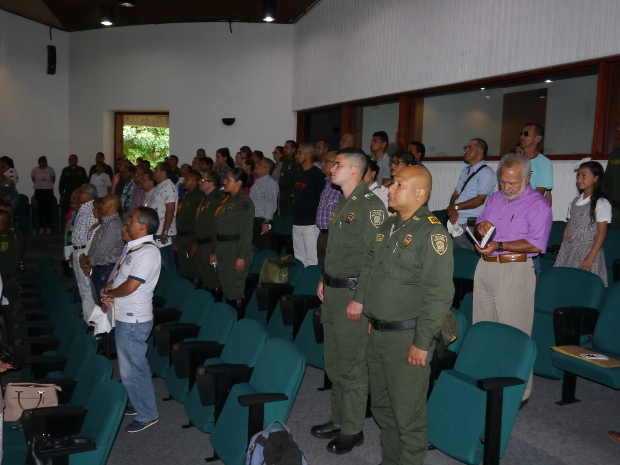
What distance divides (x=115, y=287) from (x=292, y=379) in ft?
4.50

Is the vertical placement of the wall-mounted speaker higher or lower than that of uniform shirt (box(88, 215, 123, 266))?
higher

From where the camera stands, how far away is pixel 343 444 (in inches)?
119

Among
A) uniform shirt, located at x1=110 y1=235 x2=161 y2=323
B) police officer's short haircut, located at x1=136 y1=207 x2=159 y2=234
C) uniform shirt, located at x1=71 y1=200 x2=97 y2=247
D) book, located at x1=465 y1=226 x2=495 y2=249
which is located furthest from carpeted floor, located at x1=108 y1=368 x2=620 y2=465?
uniform shirt, located at x1=71 y1=200 x2=97 y2=247

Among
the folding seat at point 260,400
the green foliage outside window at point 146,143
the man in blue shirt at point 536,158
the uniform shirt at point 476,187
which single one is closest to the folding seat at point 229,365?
the folding seat at point 260,400

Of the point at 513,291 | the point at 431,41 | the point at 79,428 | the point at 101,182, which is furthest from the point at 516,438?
the point at 101,182

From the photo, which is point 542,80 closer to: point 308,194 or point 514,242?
point 308,194

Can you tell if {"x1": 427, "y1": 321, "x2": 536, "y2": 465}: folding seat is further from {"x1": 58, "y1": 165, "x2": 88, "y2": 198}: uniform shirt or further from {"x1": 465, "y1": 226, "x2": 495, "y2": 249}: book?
{"x1": 58, "y1": 165, "x2": 88, "y2": 198}: uniform shirt

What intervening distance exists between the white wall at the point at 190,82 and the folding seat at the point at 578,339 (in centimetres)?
824

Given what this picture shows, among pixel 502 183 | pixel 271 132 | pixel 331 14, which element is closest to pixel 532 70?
pixel 502 183

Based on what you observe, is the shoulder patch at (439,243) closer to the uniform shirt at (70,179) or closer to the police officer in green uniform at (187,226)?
the police officer in green uniform at (187,226)

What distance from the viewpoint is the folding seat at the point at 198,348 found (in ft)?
10.8

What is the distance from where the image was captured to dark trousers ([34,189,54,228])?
39.3 feet

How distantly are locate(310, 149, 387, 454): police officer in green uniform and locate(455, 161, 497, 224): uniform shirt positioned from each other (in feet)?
6.49

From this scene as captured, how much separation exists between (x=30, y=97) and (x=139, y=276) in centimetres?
1089
